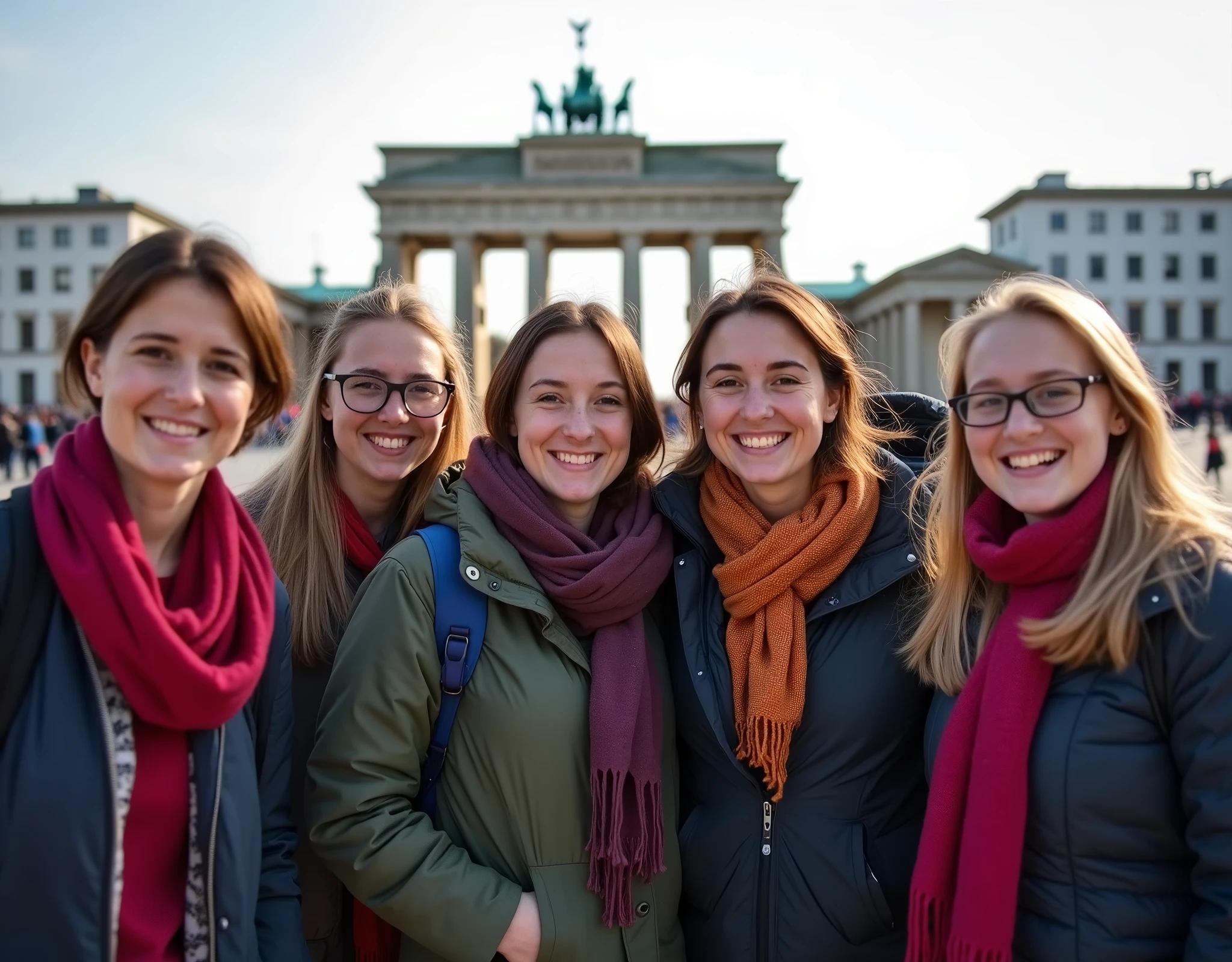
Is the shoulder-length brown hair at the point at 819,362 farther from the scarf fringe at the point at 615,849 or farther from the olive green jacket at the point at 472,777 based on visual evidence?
the scarf fringe at the point at 615,849

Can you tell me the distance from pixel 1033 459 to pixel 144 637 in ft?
7.64

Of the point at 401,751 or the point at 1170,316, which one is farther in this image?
the point at 1170,316

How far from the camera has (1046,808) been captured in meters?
2.42

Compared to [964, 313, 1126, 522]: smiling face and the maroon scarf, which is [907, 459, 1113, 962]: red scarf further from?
the maroon scarf

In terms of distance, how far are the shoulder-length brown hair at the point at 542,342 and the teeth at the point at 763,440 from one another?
39 cm

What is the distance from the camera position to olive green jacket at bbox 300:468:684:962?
2611 mm

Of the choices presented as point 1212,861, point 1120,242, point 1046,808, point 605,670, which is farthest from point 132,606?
point 1120,242

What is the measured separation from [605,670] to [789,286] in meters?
1.51

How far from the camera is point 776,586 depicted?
9.98 feet

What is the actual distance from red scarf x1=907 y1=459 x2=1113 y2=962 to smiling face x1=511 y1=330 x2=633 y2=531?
1.20m

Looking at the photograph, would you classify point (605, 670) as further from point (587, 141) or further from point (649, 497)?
point (587, 141)

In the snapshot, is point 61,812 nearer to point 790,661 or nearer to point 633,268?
point 790,661

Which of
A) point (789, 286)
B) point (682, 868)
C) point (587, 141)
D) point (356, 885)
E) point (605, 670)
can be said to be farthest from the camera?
point (587, 141)

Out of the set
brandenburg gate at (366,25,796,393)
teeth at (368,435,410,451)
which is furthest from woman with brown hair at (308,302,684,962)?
brandenburg gate at (366,25,796,393)
